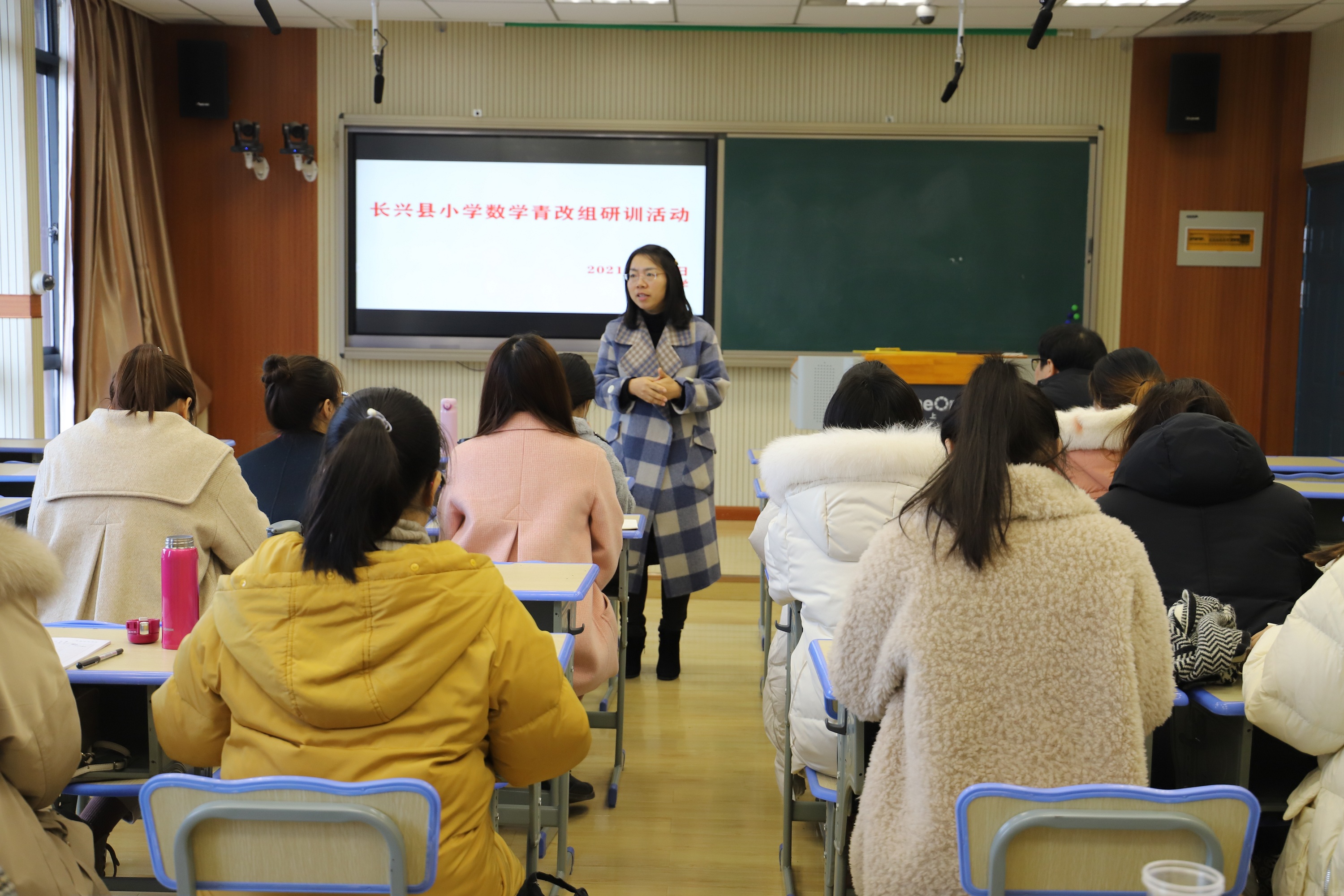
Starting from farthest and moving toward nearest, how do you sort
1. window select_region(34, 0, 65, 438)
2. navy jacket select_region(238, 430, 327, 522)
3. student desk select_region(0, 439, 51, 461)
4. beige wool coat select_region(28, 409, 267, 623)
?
window select_region(34, 0, 65, 438) → student desk select_region(0, 439, 51, 461) → navy jacket select_region(238, 430, 327, 522) → beige wool coat select_region(28, 409, 267, 623)

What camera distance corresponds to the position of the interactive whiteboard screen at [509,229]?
5.93 m

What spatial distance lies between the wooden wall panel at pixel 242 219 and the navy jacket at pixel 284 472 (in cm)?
354

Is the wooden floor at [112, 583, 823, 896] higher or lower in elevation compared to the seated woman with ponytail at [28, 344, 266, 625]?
lower

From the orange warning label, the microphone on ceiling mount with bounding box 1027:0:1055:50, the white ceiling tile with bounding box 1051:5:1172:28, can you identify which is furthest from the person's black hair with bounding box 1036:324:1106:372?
the orange warning label

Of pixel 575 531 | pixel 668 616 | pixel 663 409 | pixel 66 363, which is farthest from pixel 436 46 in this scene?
pixel 575 531

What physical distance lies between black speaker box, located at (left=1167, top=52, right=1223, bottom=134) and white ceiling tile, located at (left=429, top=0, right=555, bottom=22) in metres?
3.34

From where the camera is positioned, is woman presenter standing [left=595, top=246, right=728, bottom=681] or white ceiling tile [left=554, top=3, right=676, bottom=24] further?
white ceiling tile [left=554, top=3, right=676, bottom=24]

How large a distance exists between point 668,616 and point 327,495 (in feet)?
8.40

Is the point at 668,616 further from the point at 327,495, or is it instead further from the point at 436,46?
the point at 436,46

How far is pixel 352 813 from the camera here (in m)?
1.26

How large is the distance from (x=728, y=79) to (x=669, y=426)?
2982 mm

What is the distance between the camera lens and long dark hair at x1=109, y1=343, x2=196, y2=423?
2.38 meters

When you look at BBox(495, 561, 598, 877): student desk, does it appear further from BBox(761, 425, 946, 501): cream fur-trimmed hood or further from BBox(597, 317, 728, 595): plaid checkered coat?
BBox(597, 317, 728, 595): plaid checkered coat

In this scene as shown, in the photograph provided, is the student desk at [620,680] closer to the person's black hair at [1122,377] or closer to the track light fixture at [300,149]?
the person's black hair at [1122,377]
